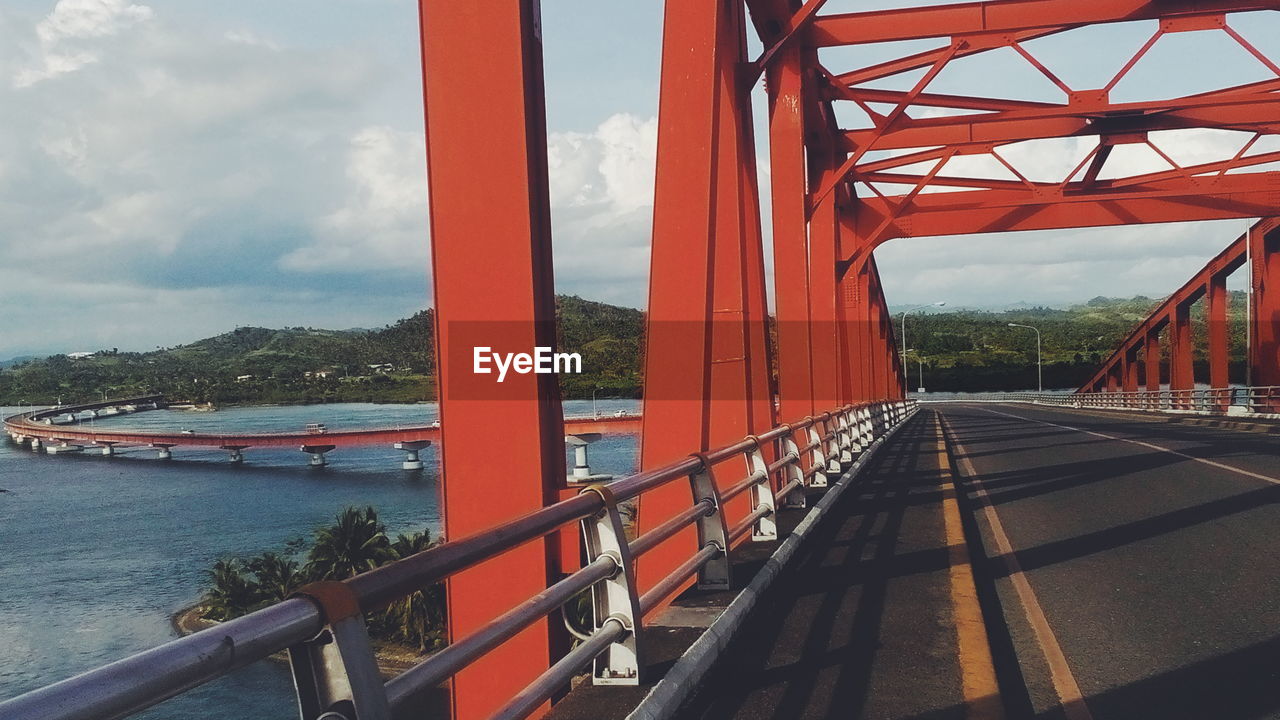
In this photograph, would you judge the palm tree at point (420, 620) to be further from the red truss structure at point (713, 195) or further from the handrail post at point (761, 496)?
the handrail post at point (761, 496)

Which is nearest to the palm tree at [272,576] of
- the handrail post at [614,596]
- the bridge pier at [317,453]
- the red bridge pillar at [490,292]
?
the bridge pier at [317,453]

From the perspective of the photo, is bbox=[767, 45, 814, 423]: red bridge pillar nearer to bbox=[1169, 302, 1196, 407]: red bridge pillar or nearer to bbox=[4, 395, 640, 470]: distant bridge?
bbox=[1169, 302, 1196, 407]: red bridge pillar

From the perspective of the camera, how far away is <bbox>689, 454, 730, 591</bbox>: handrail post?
20.1ft

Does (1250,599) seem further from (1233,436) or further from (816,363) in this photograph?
(1233,436)

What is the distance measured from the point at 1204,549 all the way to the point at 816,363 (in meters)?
11.8

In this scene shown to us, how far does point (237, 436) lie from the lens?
312 ft

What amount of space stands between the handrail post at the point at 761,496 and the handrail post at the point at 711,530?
183 cm

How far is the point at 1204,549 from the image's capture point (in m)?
8.20

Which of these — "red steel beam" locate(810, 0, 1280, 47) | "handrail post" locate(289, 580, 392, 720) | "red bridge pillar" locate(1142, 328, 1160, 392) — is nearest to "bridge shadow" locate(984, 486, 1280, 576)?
"handrail post" locate(289, 580, 392, 720)

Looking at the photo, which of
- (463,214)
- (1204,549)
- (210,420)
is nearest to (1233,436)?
(1204,549)

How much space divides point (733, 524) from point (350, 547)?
4439cm

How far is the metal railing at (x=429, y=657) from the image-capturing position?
5.21 feet

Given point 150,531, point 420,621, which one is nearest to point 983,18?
point 420,621

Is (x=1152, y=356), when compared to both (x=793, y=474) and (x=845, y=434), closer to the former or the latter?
(x=845, y=434)
